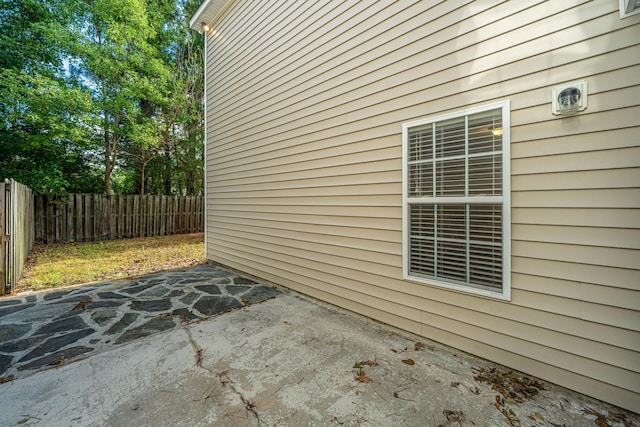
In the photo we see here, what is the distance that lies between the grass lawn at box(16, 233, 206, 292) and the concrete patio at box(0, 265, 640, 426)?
1.32m

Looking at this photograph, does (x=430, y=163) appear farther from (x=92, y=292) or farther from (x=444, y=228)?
(x=92, y=292)

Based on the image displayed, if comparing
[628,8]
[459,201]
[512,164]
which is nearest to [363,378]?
[459,201]

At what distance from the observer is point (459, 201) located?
2.25 metres

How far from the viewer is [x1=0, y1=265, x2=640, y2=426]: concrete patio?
5.23 ft

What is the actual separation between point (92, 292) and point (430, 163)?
4.80 m

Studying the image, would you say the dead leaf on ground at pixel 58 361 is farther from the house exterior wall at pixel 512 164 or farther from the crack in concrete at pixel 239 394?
the house exterior wall at pixel 512 164

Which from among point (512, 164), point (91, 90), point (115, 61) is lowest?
point (512, 164)

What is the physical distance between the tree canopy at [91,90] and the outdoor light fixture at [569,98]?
32.2ft

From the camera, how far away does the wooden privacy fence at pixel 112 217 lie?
285 inches

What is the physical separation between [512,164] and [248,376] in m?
2.58

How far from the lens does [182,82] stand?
10117mm

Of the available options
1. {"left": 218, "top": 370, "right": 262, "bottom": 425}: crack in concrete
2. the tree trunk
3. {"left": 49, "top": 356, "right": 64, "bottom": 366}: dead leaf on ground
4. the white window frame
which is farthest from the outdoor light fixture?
the tree trunk


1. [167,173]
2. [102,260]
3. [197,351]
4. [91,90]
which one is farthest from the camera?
[167,173]

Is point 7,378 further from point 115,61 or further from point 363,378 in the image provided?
point 115,61
